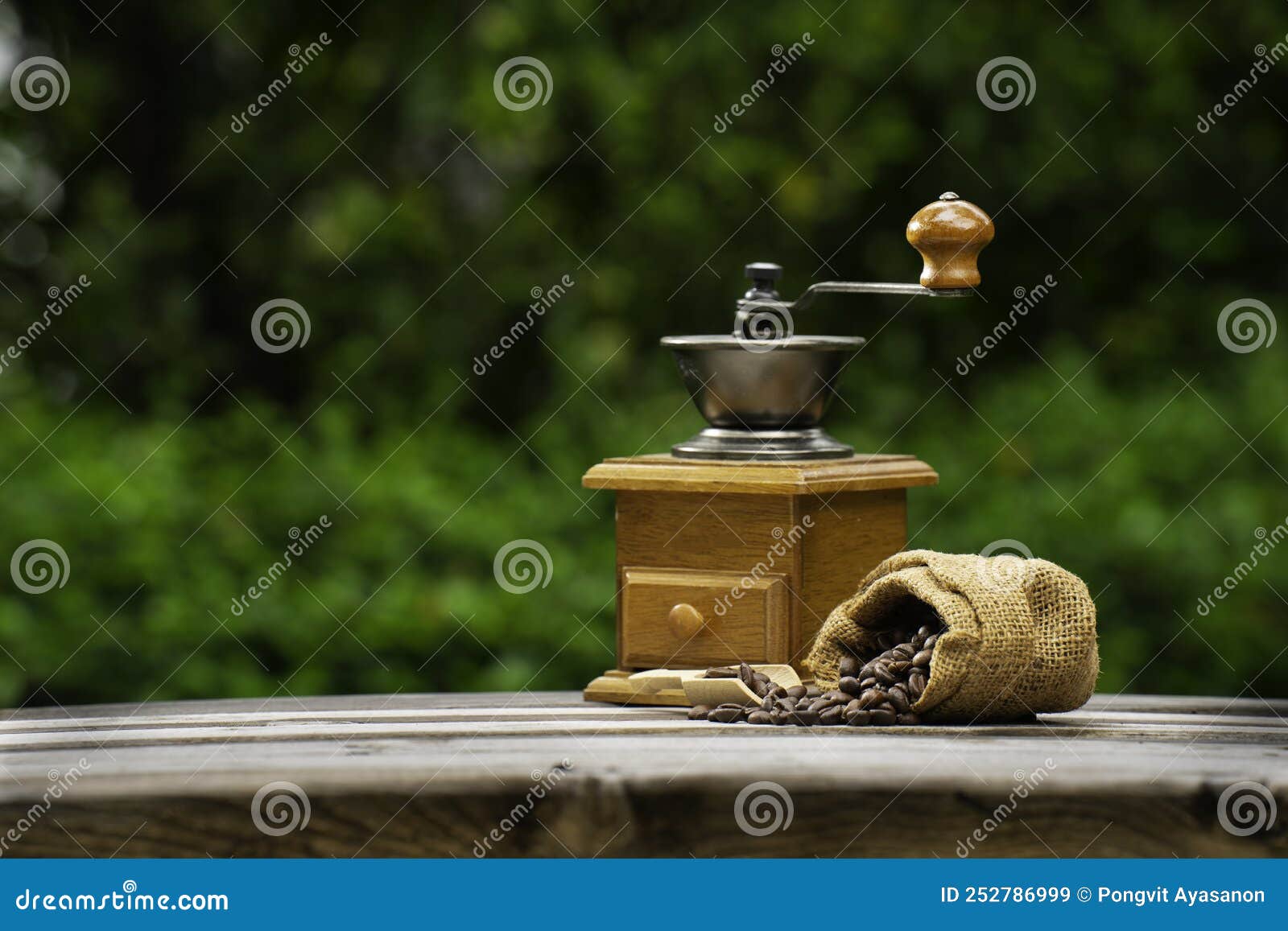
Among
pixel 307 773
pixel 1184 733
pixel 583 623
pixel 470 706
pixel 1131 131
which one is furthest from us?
pixel 1131 131

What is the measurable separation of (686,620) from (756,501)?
22 centimetres

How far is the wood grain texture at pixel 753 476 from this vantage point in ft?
8.85

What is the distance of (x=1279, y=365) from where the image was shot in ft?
15.2

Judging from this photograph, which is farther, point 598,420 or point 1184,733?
point 598,420

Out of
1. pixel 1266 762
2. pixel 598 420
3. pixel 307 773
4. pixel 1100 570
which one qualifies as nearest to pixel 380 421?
pixel 598 420

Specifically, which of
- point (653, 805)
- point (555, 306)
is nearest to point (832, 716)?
point (653, 805)

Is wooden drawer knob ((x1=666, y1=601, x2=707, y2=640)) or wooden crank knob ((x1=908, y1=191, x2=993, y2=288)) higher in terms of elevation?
wooden crank knob ((x1=908, y1=191, x2=993, y2=288))

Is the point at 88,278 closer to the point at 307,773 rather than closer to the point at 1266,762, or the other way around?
the point at 307,773

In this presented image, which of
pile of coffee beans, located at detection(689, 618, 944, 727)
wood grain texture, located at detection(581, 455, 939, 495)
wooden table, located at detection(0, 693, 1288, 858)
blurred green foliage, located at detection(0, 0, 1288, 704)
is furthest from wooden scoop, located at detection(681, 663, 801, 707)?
blurred green foliage, located at detection(0, 0, 1288, 704)

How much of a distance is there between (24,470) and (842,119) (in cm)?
246

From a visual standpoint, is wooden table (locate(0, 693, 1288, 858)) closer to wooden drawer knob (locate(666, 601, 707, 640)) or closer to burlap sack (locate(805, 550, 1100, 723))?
burlap sack (locate(805, 550, 1100, 723))

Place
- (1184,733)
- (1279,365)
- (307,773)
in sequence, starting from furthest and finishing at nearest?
1. (1279,365)
2. (1184,733)
3. (307,773)

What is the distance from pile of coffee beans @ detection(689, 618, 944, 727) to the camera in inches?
99.5

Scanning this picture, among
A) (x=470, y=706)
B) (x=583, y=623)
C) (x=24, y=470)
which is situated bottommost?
(x=470, y=706)
